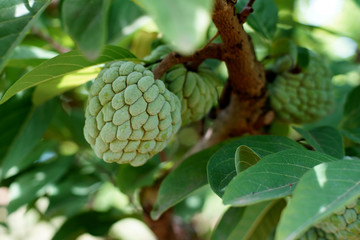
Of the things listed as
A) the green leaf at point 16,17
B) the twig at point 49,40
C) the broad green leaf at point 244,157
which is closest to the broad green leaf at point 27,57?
the green leaf at point 16,17

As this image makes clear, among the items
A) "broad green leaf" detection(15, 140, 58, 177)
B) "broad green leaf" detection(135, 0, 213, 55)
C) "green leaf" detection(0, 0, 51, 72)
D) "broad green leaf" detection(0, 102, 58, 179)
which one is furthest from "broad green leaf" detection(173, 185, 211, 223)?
"broad green leaf" detection(135, 0, 213, 55)

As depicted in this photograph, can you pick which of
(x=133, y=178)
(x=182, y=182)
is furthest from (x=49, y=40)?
(x=182, y=182)

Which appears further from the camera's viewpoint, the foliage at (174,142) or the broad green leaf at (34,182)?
the broad green leaf at (34,182)

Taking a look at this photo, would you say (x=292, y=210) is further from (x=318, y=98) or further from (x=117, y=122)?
(x=318, y=98)

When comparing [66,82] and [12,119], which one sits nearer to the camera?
[66,82]

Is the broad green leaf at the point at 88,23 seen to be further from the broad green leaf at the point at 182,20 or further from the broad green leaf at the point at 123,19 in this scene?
the broad green leaf at the point at 123,19

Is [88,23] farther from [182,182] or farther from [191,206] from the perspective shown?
[191,206]

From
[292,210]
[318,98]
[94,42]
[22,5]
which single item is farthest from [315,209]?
[318,98]
